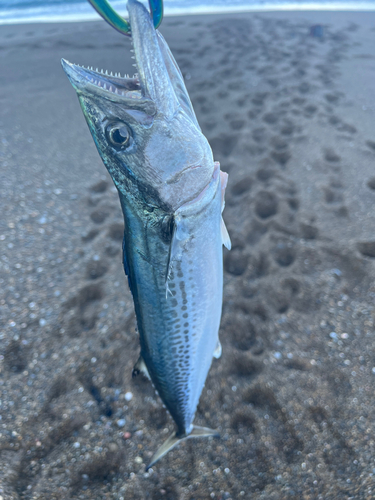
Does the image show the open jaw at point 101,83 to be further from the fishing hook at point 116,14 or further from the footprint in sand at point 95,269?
the footprint in sand at point 95,269

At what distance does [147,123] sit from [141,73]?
0.59 ft

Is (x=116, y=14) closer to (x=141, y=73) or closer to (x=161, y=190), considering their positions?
(x=141, y=73)

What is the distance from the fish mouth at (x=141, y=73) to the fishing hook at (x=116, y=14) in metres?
0.03

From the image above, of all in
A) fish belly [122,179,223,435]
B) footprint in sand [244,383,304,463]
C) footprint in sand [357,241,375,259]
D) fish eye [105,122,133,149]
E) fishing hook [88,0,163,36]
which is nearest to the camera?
fishing hook [88,0,163,36]

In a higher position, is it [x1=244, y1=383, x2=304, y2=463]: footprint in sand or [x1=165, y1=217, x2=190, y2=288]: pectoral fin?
[x1=165, y1=217, x2=190, y2=288]: pectoral fin

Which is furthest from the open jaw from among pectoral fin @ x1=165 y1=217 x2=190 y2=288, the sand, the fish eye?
the sand

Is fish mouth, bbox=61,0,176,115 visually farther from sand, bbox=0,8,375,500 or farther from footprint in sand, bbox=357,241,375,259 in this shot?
footprint in sand, bbox=357,241,375,259

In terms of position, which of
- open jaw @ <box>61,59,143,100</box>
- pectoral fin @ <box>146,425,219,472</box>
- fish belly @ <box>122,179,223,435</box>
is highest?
open jaw @ <box>61,59,143,100</box>

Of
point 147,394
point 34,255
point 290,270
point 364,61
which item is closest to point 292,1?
point 364,61

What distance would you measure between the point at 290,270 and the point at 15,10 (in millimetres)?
14351

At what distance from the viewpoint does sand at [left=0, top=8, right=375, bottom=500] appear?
6.28ft

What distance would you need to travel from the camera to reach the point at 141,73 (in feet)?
3.65

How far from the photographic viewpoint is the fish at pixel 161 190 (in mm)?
1130

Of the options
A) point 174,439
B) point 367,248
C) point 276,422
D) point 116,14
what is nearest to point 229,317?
point 276,422
